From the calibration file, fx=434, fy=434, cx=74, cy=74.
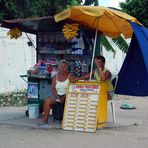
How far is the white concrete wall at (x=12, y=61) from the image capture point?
52.0 ft

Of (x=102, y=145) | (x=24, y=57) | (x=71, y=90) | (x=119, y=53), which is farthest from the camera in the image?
→ (x=119, y=53)

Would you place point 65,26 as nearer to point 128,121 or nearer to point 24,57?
point 128,121

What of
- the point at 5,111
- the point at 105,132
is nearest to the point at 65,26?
the point at 105,132

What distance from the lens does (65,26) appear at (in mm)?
9148

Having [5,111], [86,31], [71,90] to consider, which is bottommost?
[5,111]

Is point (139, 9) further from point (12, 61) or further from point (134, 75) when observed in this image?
point (134, 75)

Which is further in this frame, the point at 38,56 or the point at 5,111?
the point at 5,111

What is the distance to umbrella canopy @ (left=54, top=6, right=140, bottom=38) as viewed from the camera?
27.1 feet

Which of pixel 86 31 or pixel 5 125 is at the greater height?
pixel 86 31

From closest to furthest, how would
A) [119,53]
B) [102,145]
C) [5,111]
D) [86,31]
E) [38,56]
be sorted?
[102,145] < [86,31] < [38,56] < [5,111] < [119,53]

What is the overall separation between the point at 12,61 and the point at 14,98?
78.4 inches

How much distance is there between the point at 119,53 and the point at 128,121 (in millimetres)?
13044

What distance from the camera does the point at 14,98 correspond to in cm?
1473

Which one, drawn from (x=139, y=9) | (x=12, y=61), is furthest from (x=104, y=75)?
(x=139, y=9)
